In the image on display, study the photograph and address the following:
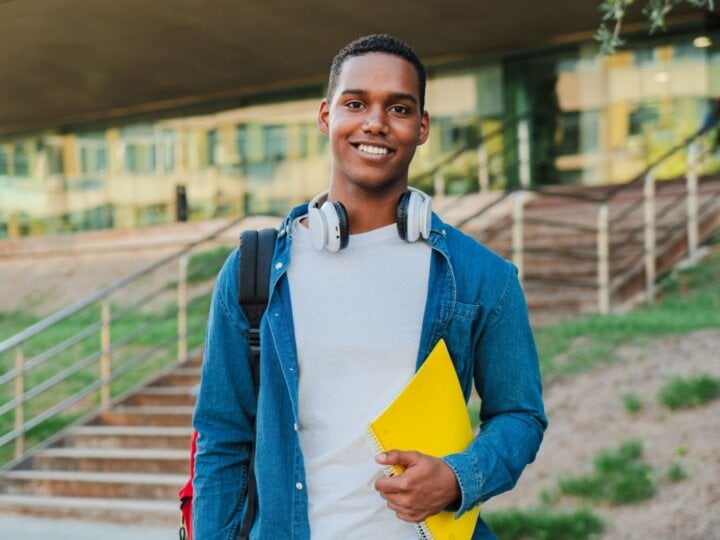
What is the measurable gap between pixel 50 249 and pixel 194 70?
5.51 metres

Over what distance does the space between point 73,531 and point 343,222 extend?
255 inches

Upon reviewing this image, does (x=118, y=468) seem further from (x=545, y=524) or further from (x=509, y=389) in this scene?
(x=509, y=389)

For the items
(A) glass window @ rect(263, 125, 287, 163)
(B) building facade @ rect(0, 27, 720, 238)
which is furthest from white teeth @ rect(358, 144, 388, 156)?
(A) glass window @ rect(263, 125, 287, 163)

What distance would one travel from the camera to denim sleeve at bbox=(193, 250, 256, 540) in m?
1.88

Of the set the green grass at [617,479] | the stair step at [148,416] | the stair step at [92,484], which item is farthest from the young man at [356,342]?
the stair step at [148,416]

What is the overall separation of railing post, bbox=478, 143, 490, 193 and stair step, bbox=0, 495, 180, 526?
1045 centimetres

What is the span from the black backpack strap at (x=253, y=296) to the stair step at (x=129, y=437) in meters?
6.98

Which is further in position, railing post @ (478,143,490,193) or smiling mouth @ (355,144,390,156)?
railing post @ (478,143,490,193)

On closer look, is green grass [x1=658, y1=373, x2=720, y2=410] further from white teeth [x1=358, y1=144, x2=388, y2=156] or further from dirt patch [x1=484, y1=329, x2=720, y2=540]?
white teeth [x1=358, y1=144, x2=388, y2=156]

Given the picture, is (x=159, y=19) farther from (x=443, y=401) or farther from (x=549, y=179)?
(x=443, y=401)

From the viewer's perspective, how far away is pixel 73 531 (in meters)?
7.67

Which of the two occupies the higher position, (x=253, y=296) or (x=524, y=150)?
(x=524, y=150)

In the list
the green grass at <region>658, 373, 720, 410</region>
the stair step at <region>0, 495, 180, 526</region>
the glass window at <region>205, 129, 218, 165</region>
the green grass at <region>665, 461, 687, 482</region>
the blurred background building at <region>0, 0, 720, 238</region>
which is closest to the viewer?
the green grass at <region>665, 461, 687, 482</region>

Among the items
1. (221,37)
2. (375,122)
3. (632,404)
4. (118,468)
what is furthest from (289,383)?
(221,37)
